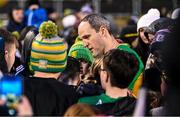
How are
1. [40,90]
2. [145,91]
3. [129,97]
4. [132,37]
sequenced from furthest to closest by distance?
[132,37], [129,97], [40,90], [145,91]

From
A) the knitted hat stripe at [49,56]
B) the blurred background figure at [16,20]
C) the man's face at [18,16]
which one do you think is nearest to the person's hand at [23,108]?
the knitted hat stripe at [49,56]

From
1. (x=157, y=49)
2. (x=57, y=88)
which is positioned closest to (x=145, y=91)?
(x=57, y=88)

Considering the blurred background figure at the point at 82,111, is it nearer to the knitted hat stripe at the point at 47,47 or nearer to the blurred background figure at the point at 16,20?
the knitted hat stripe at the point at 47,47

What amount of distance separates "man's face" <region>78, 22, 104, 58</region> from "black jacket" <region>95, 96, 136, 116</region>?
5.43ft

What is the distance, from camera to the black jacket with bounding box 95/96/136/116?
4582mm

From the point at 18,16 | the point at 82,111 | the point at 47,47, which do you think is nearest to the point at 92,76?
the point at 47,47

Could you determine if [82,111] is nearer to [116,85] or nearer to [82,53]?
[116,85]

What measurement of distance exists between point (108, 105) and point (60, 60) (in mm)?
512

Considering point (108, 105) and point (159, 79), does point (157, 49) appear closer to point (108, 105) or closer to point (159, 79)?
point (159, 79)

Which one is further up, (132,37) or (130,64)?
(130,64)

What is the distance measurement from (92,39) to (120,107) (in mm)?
1836

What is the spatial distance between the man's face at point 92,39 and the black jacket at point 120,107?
1654 mm

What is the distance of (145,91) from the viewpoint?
11.7ft

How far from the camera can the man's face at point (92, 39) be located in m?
6.33
